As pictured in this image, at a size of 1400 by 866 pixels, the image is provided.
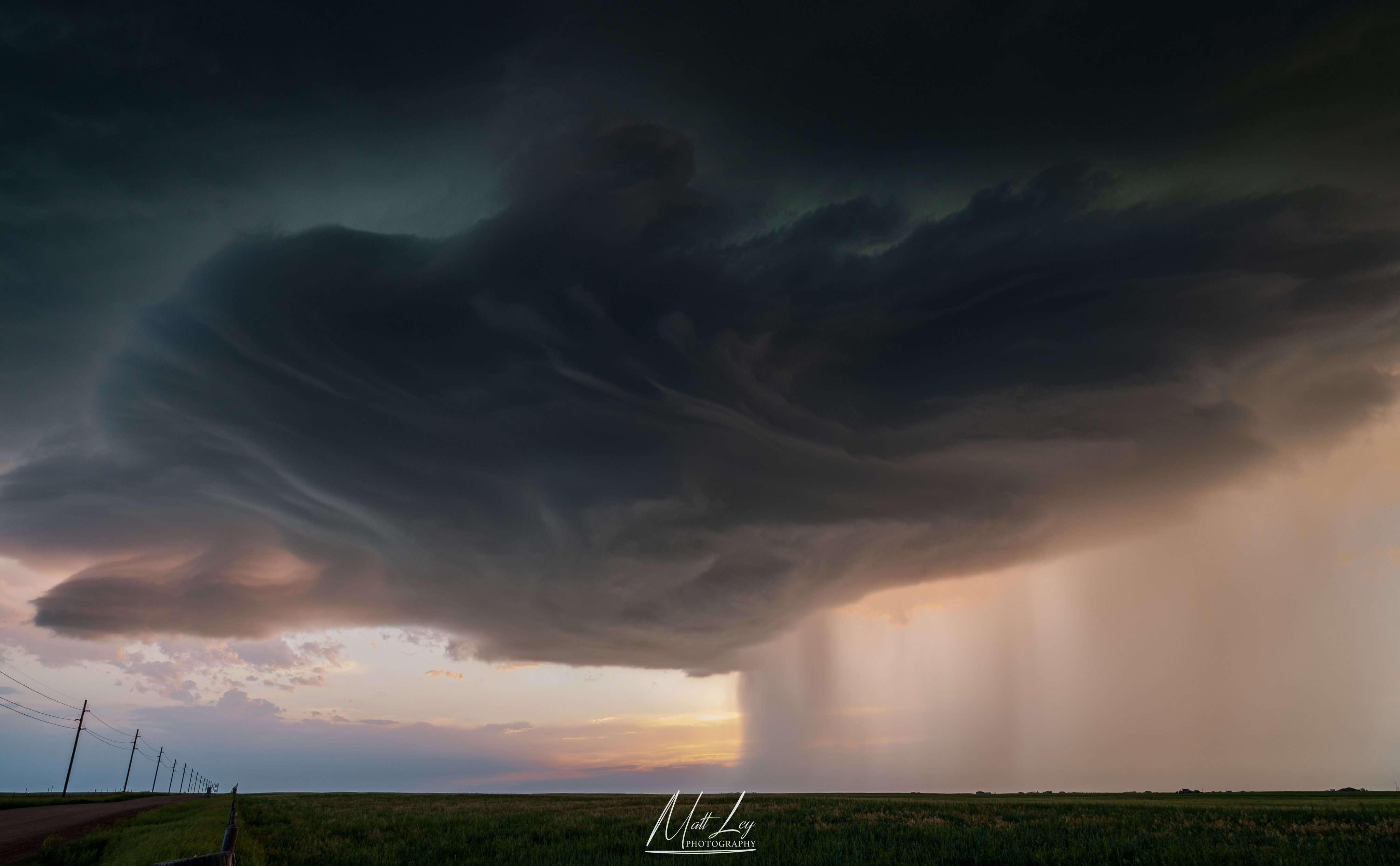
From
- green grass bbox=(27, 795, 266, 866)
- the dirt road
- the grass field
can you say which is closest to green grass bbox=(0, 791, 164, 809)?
the dirt road

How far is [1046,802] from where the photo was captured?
5631 centimetres

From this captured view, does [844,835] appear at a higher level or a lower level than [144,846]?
lower

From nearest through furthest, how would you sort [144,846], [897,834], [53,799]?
[144,846], [897,834], [53,799]

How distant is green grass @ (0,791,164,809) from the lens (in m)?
63.0

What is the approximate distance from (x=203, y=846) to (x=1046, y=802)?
195 feet

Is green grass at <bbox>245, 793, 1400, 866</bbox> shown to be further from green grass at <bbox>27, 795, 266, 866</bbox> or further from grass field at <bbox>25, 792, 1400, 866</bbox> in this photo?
green grass at <bbox>27, 795, 266, 866</bbox>

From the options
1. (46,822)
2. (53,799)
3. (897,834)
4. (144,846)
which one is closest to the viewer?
(144,846)

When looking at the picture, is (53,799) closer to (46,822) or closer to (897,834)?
(46,822)

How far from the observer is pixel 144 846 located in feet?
82.8

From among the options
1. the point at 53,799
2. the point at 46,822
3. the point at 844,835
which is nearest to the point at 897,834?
the point at 844,835

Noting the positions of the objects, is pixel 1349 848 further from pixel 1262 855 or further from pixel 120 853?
pixel 120 853

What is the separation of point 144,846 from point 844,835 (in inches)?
1105

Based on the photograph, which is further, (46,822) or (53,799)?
(53,799)

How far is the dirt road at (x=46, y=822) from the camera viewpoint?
27.4 m
